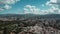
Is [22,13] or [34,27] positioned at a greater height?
[22,13]

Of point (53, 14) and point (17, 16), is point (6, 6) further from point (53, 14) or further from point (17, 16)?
point (53, 14)

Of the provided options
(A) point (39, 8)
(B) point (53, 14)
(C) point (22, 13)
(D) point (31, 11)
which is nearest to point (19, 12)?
(C) point (22, 13)

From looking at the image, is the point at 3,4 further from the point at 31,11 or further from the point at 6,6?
the point at 31,11

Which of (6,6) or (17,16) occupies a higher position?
(6,6)

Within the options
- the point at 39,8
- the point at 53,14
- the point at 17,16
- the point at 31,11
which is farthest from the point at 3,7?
the point at 53,14

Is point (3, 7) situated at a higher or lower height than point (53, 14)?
higher

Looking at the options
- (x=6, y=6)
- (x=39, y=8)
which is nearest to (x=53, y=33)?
(x=39, y=8)

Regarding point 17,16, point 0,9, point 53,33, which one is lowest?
point 53,33

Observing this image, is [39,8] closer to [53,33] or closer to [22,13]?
[22,13]
